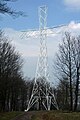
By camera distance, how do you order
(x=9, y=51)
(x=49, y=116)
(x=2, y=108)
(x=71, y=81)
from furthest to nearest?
(x=2, y=108) → (x=9, y=51) → (x=71, y=81) → (x=49, y=116)

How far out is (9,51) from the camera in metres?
51.6

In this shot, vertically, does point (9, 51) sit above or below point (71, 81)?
above

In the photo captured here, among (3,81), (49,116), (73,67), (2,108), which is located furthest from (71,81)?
(49,116)

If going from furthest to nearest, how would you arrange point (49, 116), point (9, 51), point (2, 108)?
point (2, 108), point (9, 51), point (49, 116)

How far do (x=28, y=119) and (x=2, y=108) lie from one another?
1016 inches

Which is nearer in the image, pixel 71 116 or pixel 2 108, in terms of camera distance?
pixel 71 116

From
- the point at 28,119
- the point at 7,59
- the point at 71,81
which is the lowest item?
the point at 28,119

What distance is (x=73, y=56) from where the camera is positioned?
49000mm

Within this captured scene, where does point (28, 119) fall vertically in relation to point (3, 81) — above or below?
below

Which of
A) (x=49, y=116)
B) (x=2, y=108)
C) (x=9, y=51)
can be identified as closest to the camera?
(x=49, y=116)

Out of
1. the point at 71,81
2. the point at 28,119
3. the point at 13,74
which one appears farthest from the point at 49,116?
the point at 13,74

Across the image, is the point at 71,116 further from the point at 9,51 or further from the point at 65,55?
the point at 9,51

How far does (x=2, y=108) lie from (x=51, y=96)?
1092 centimetres

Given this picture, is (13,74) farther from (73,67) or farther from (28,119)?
(28,119)
